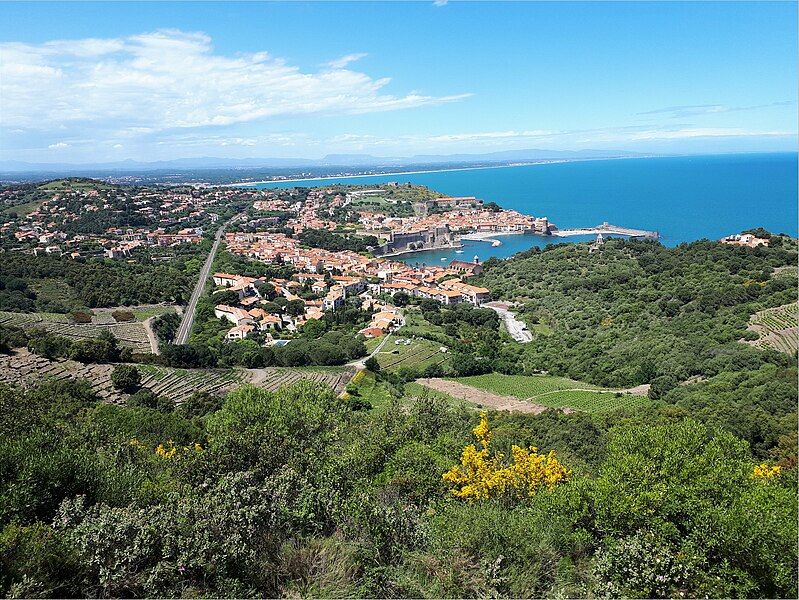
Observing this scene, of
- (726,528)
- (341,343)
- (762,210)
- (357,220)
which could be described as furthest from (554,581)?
(762,210)

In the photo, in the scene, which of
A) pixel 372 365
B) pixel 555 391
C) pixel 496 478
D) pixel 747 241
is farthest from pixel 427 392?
pixel 747 241

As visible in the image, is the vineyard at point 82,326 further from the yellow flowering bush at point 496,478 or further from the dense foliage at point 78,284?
the yellow flowering bush at point 496,478

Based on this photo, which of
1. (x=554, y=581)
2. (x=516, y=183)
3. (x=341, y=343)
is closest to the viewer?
(x=554, y=581)

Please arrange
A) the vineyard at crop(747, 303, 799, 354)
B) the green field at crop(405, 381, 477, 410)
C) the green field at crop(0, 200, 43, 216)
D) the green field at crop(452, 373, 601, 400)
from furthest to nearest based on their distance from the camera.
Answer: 1. the green field at crop(0, 200, 43, 216)
2. the green field at crop(452, 373, 601, 400)
3. the vineyard at crop(747, 303, 799, 354)
4. the green field at crop(405, 381, 477, 410)

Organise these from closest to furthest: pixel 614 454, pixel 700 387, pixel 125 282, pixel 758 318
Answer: pixel 614 454 < pixel 700 387 < pixel 758 318 < pixel 125 282

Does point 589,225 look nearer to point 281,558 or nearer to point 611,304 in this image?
point 611,304

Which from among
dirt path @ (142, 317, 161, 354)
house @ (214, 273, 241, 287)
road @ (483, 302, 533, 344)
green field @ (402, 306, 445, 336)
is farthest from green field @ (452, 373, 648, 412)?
house @ (214, 273, 241, 287)

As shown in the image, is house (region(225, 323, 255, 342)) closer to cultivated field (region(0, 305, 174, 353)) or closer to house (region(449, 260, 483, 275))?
cultivated field (region(0, 305, 174, 353))
